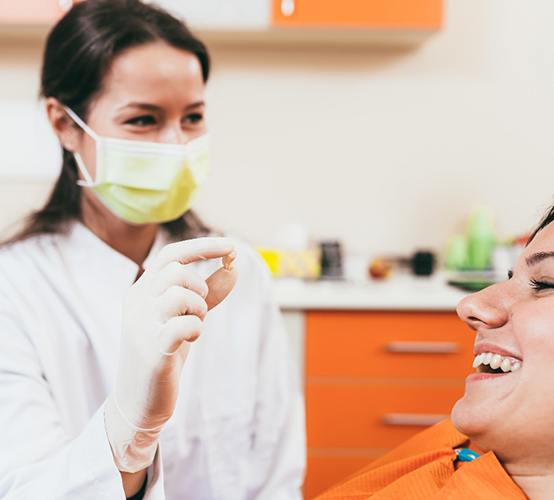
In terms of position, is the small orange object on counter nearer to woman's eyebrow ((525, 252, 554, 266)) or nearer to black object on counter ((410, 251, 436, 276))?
black object on counter ((410, 251, 436, 276))

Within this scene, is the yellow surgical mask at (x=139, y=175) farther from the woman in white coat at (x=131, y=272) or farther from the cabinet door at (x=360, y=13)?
the cabinet door at (x=360, y=13)

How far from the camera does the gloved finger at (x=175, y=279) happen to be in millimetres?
916

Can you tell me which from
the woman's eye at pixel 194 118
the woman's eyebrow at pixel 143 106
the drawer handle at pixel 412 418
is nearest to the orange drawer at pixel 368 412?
the drawer handle at pixel 412 418

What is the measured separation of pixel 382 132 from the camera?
2.94m

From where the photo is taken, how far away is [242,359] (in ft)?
4.99

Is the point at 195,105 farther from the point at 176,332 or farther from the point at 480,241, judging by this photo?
the point at 480,241

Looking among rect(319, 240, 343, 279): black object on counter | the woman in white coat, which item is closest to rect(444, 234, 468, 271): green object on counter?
rect(319, 240, 343, 279): black object on counter

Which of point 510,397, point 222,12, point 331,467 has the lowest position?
point 331,467

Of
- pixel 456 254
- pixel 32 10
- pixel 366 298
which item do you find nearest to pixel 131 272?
pixel 366 298

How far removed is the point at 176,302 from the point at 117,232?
70 cm

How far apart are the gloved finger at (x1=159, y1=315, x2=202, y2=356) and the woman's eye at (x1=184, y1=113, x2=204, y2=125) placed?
0.72m

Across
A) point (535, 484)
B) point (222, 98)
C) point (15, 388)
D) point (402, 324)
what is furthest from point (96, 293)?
point (222, 98)

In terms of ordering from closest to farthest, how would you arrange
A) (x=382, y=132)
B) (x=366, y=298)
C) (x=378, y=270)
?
(x=366, y=298)
(x=378, y=270)
(x=382, y=132)

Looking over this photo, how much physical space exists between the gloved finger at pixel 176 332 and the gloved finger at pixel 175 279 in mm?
44
